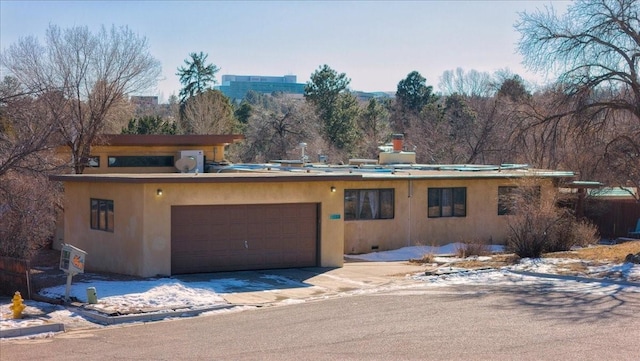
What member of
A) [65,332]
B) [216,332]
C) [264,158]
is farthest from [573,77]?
Answer: [264,158]

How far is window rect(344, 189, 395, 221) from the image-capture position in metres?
29.5

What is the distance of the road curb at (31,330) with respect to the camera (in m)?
14.3

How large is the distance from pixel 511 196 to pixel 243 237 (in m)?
12.8

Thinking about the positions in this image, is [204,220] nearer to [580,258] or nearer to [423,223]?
[423,223]

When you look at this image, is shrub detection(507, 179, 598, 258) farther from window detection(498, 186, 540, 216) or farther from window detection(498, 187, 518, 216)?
window detection(498, 187, 518, 216)

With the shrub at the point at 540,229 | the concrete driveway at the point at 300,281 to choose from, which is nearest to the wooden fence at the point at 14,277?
the concrete driveway at the point at 300,281

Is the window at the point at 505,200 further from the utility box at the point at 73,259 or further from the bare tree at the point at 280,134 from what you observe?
the bare tree at the point at 280,134

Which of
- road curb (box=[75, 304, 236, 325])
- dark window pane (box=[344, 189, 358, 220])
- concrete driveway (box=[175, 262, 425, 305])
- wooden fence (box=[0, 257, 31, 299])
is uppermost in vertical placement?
dark window pane (box=[344, 189, 358, 220])

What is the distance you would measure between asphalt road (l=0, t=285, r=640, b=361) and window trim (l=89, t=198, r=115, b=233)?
23.6 feet

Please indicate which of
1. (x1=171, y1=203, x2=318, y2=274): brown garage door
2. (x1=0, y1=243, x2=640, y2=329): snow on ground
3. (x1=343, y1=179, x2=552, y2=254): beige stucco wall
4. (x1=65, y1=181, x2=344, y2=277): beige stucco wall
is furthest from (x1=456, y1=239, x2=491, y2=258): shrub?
(x1=171, y1=203, x2=318, y2=274): brown garage door

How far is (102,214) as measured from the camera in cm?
2322

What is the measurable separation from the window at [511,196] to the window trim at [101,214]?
14643mm

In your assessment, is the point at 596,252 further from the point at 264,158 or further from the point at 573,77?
the point at 264,158

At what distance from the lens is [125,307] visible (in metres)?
17.0
